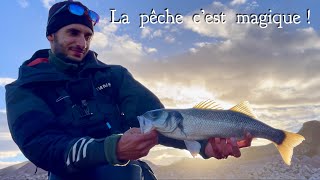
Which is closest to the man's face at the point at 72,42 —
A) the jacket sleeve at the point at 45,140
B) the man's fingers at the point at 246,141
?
the jacket sleeve at the point at 45,140

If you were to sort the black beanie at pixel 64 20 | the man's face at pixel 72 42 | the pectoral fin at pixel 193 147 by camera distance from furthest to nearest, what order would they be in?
the black beanie at pixel 64 20 < the man's face at pixel 72 42 < the pectoral fin at pixel 193 147

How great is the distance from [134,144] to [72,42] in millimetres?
2887

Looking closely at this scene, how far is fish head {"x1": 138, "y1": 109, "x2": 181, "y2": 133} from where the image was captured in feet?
15.6

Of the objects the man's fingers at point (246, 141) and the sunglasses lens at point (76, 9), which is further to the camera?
the sunglasses lens at point (76, 9)

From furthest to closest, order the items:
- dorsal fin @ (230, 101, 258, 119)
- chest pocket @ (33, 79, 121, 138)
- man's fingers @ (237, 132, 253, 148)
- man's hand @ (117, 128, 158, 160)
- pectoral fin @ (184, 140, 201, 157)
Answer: dorsal fin @ (230, 101, 258, 119) < man's fingers @ (237, 132, 253, 148) < chest pocket @ (33, 79, 121, 138) < pectoral fin @ (184, 140, 201, 157) < man's hand @ (117, 128, 158, 160)

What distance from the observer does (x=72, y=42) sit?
6453 mm

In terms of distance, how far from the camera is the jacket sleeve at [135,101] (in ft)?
19.9

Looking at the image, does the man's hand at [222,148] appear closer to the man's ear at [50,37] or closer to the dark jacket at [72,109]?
the dark jacket at [72,109]

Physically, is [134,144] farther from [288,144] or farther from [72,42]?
[288,144]

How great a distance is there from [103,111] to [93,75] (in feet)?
2.33

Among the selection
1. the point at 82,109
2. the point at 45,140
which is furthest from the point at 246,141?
the point at 45,140

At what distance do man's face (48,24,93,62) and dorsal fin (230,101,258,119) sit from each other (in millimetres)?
Answer: 2708

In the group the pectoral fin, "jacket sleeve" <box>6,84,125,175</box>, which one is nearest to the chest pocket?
"jacket sleeve" <box>6,84,125,175</box>

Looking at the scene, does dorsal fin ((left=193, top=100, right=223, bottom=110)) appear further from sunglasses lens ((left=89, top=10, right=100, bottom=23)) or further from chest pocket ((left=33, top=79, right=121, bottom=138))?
sunglasses lens ((left=89, top=10, right=100, bottom=23))
